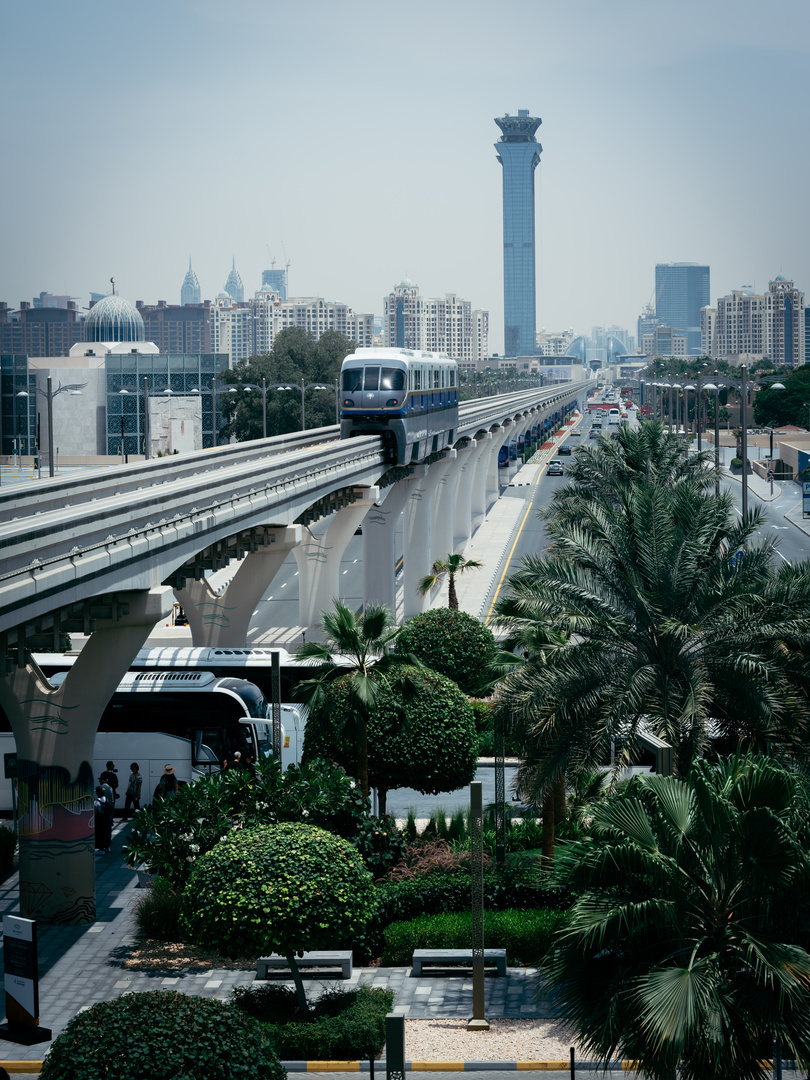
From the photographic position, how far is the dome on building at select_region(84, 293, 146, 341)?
480 feet

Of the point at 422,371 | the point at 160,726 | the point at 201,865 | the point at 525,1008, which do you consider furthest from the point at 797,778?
the point at 422,371

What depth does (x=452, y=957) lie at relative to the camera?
64.2 ft

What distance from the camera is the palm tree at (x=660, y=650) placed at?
63.4 ft

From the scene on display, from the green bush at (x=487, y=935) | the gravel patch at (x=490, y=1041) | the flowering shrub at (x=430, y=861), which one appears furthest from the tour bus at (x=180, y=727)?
the gravel patch at (x=490, y=1041)

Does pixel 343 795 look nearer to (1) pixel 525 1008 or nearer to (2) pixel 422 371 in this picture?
(1) pixel 525 1008

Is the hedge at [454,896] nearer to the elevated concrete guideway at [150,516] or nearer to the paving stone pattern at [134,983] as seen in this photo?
the paving stone pattern at [134,983]

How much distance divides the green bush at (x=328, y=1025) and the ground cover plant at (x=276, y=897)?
1.68 feet

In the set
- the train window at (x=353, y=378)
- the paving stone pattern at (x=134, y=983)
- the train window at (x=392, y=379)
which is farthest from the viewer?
the train window at (x=353, y=378)

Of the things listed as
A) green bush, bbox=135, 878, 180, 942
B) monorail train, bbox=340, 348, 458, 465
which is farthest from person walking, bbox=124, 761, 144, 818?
monorail train, bbox=340, 348, 458, 465

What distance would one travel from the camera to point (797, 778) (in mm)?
12586

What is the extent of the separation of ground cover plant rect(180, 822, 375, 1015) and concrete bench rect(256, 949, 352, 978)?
1.78 m

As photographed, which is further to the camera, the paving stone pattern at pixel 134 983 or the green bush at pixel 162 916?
the green bush at pixel 162 916

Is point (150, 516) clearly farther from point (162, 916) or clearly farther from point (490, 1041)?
point (490, 1041)

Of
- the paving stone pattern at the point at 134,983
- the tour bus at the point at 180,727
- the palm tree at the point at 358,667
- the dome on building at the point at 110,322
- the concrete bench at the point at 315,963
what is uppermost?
the dome on building at the point at 110,322
